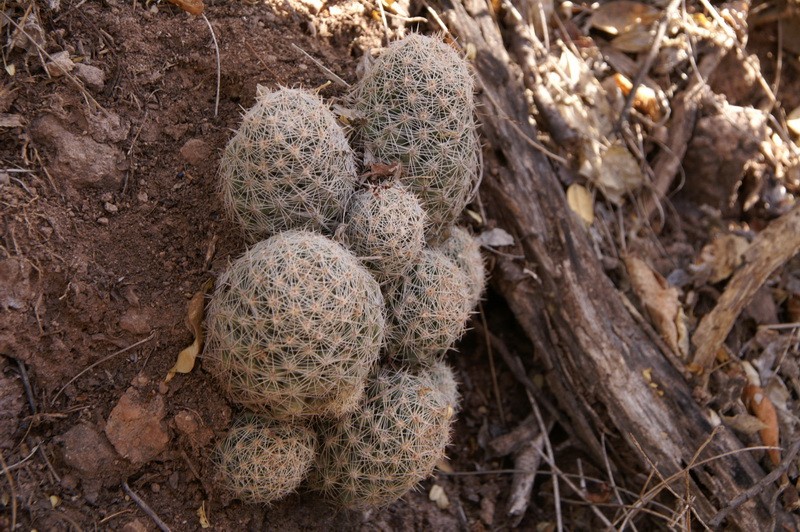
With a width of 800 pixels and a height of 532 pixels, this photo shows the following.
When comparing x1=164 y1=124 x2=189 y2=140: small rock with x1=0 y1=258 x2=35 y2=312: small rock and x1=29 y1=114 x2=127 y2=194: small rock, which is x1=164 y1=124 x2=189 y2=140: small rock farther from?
x1=0 y1=258 x2=35 y2=312: small rock

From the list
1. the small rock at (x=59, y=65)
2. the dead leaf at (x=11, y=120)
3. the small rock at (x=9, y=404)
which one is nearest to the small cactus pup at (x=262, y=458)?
the small rock at (x=9, y=404)

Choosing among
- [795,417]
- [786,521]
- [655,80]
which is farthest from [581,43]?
[786,521]

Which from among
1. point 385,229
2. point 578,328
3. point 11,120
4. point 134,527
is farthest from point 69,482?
point 578,328

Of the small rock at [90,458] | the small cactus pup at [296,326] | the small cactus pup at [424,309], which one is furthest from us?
the small cactus pup at [424,309]

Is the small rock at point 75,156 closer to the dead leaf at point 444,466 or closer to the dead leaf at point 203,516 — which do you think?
the dead leaf at point 203,516

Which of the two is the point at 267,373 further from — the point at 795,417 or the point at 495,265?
the point at 795,417

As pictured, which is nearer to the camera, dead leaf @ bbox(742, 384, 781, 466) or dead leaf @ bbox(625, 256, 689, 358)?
dead leaf @ bbox(742, 384, 781, 466)

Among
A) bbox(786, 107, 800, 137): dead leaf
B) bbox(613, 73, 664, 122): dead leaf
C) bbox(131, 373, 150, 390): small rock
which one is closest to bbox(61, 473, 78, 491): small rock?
bbox(131, 373, 150, 390): small rock
